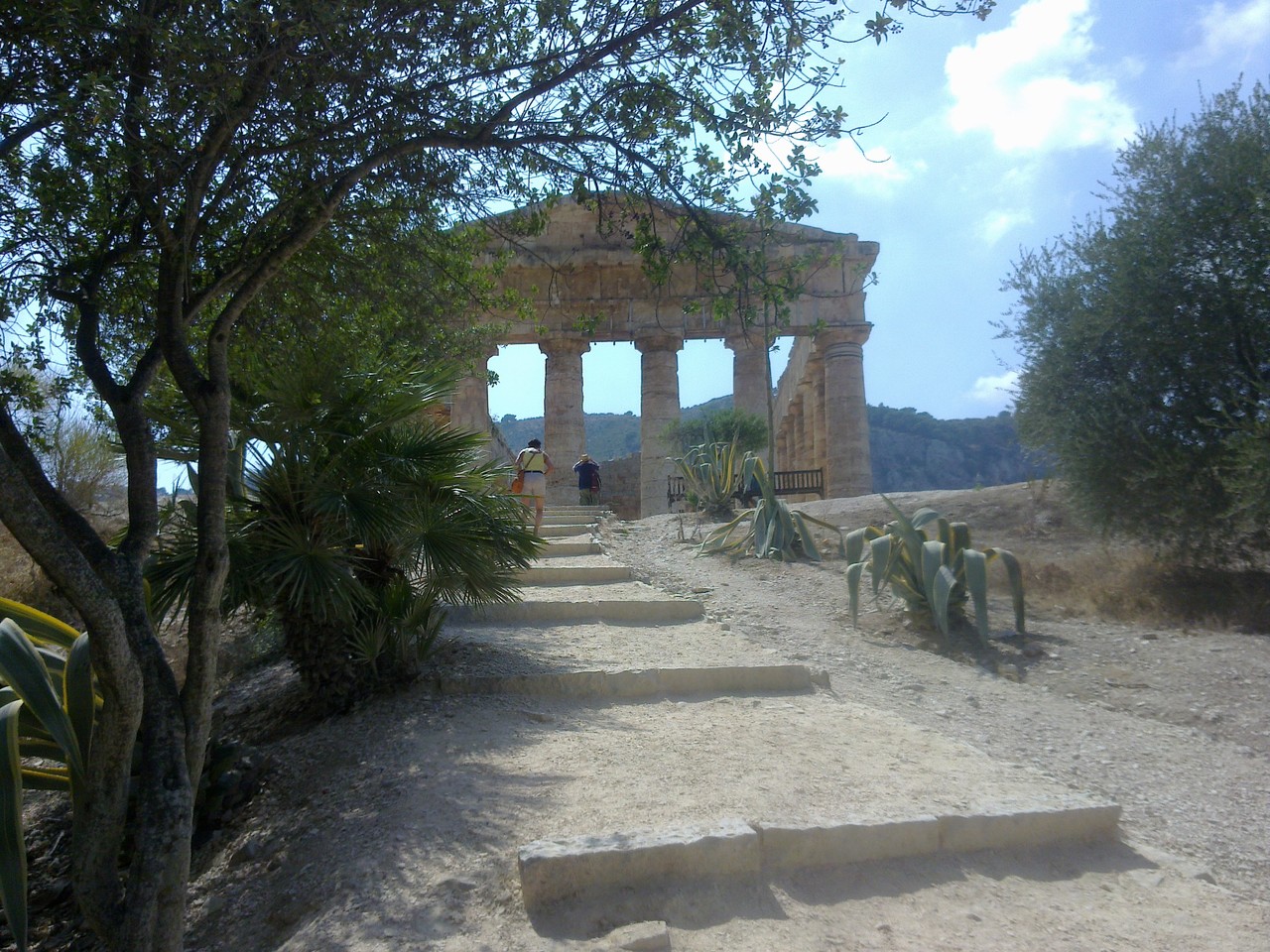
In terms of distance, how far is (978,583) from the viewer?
6.79 m

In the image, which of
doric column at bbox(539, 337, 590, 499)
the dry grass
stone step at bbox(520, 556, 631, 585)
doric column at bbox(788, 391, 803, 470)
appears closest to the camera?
the dry grass

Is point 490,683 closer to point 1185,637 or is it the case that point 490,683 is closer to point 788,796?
point 788,796

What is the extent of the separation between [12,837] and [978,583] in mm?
6024

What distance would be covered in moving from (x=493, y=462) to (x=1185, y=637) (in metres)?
5.41

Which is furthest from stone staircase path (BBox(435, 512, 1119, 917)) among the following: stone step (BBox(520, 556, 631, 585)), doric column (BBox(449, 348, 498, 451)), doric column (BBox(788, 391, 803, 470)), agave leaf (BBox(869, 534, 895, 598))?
doric column (BBox(788, 391, 803, 470))

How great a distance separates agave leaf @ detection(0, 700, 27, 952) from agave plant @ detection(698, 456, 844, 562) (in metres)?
7.96

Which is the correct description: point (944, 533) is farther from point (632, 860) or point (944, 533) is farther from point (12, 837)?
point (12, 837)

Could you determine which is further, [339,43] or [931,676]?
[931,676]

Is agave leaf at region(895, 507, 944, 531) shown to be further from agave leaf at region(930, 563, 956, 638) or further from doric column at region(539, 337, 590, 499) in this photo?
doric column at region(539, 337, 590, 499)

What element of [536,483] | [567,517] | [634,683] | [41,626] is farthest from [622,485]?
[41,626]

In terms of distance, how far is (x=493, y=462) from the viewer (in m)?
6.04

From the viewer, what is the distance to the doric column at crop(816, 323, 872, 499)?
76.0ft

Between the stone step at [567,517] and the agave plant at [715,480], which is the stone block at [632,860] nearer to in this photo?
the stone step at [567,517]

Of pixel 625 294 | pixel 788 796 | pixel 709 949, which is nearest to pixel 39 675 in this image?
pixel 709 949
